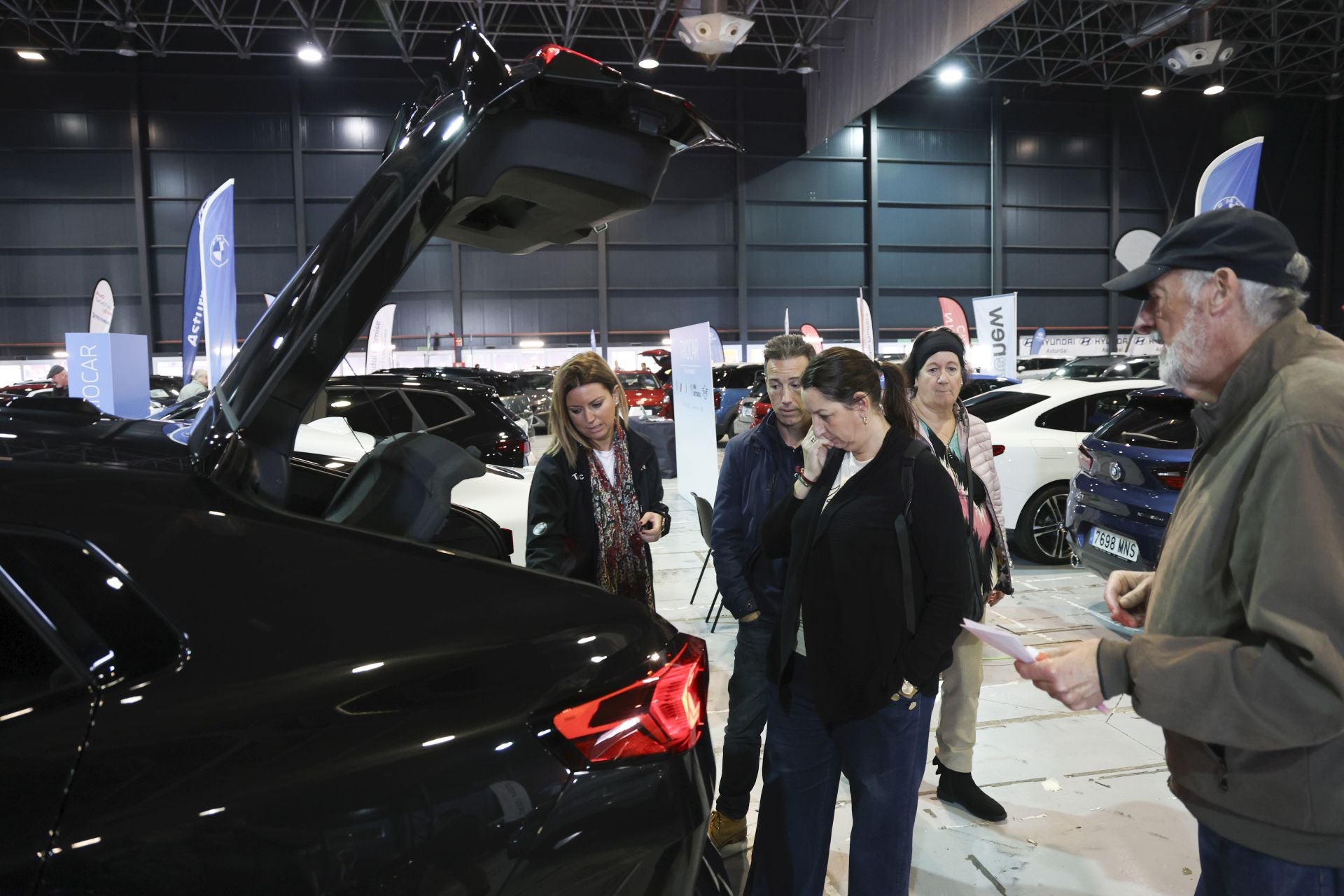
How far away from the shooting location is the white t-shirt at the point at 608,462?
2.88 meters

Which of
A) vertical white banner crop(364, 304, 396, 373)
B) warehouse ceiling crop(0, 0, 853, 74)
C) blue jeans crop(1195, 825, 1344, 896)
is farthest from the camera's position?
warehouse ceiling crop(0, 0, 853, 74)

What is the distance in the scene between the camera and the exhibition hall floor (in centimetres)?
265

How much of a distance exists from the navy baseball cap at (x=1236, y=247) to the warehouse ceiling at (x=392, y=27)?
1823cm

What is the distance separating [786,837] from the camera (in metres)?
2.13

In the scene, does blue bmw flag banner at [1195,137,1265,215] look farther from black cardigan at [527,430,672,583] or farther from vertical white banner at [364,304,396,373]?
vertical white banner at [364,304,396,373]

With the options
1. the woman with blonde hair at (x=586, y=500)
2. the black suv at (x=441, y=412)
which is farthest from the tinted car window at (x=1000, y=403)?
the woman with blonde hair at (x=586, y=500)

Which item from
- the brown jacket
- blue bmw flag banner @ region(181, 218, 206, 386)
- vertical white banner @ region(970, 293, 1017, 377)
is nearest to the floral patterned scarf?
the brown jacket

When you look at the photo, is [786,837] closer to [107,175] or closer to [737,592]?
[737,592]

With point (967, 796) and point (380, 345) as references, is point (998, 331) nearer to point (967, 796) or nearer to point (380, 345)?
point (967, 796)

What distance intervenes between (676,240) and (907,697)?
22887 mm

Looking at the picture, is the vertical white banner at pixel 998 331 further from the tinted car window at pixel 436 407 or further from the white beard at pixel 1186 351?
the white beard at pixel 1186 351

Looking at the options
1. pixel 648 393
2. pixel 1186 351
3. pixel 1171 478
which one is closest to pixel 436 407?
pixel 1171 478

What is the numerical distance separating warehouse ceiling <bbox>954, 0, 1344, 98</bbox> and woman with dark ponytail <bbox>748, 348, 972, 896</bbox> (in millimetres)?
18988

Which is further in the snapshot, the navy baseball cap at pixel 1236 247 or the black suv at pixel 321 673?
the navy baseball cap at pixel 1236 247
